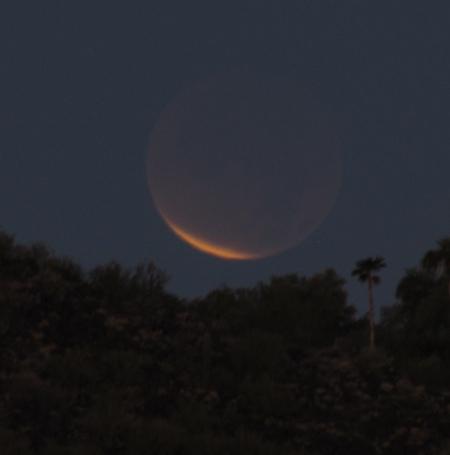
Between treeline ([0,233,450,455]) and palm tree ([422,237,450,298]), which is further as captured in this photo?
palm tree ([422,237,450,298])

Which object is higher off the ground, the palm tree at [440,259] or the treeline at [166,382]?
the palm tree at [440,259]

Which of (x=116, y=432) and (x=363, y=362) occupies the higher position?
(x=363, y=362)

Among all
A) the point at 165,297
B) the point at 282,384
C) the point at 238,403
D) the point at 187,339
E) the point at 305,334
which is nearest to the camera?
the point at 238,403

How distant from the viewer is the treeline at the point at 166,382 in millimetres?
18578

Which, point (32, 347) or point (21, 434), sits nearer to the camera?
point (21, 434)

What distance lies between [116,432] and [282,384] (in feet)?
24.4

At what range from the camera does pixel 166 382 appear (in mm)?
23531

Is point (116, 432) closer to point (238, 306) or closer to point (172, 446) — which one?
point (172, 446)

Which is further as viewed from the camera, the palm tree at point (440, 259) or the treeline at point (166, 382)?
the palm tree at point (440, 259)

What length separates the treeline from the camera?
18578 mm

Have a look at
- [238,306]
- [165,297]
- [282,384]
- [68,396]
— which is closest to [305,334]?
[238,306]

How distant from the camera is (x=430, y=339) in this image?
1743 inches

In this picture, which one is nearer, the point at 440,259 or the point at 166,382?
the point at 166,382

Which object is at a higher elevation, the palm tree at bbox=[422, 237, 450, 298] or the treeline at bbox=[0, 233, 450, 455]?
the palm tree at bbox=[422, 237, 450, 298]
